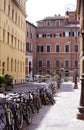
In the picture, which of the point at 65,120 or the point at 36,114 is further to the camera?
the point at 36,114

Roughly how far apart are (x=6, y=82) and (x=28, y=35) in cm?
5204

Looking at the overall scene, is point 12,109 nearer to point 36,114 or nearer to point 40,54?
point 36,114

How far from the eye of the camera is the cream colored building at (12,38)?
139ft

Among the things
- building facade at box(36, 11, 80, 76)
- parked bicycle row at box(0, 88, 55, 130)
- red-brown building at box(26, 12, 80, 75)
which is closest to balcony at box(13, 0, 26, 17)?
red-brown building at box(26, 12, 80, 75)

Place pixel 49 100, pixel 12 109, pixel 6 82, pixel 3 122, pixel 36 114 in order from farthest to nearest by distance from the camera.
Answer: pixel 6 82 < pixel 49 100 < pixel 36 114 < pixel 12 109 < pixel 3 122

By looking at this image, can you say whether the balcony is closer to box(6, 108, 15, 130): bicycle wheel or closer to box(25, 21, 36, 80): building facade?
box(25, 21, 36, 80): building facade

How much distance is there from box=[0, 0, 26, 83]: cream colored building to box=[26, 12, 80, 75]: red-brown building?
95.6 ft

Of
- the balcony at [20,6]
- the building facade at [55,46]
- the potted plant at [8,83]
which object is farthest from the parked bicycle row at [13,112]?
the building facade at [55,46]

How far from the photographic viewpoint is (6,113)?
9141 millimetres

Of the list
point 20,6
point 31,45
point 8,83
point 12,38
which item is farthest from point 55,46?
point 8,83

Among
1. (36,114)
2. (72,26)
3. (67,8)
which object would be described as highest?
(72,26)

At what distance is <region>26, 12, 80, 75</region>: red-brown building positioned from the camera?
285ft

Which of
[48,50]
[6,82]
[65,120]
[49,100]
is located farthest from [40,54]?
[65,120]

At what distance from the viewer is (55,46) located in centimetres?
8894
